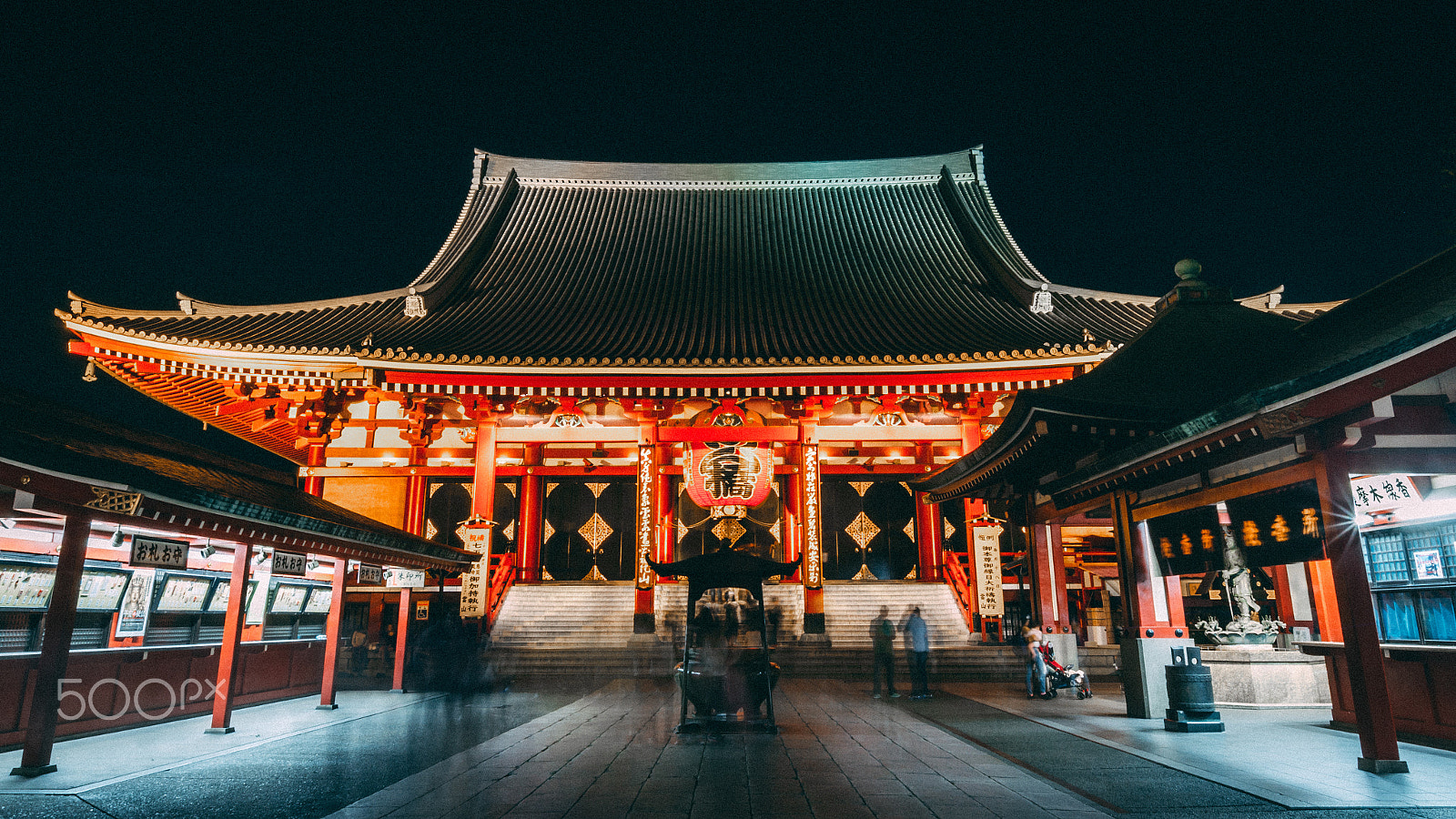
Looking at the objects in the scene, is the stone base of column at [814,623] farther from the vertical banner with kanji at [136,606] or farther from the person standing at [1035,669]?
the vertical banner with kanji at [136,606]

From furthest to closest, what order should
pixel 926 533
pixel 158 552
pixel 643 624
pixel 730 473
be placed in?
pixel 926 533, pixel 643 624, pixel 730 473, pixel 158 552

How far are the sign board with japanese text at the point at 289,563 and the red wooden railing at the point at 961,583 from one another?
1165cm

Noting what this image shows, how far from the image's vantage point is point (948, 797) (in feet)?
16.1

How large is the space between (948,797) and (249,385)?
14601mm

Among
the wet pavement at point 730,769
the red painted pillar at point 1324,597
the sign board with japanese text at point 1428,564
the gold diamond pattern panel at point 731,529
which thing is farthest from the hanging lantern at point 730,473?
the sign board with japanese text at point 1428,564

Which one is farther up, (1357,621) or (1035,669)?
(1357,621)

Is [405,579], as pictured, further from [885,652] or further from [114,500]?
[885,652]

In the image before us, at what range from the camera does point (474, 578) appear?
1423cm

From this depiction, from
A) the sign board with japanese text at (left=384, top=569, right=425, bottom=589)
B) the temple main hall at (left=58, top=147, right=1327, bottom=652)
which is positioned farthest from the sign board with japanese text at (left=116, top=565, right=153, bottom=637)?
the temple main hall at (left=58, top=147, right=1327, bottom=652)

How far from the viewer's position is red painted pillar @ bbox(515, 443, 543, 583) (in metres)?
17.4

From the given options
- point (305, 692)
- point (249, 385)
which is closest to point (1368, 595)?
point (305, 692)

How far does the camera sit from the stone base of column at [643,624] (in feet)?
48.5

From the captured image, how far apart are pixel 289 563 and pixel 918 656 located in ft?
27.0

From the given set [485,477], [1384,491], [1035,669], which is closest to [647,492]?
[485,477]
